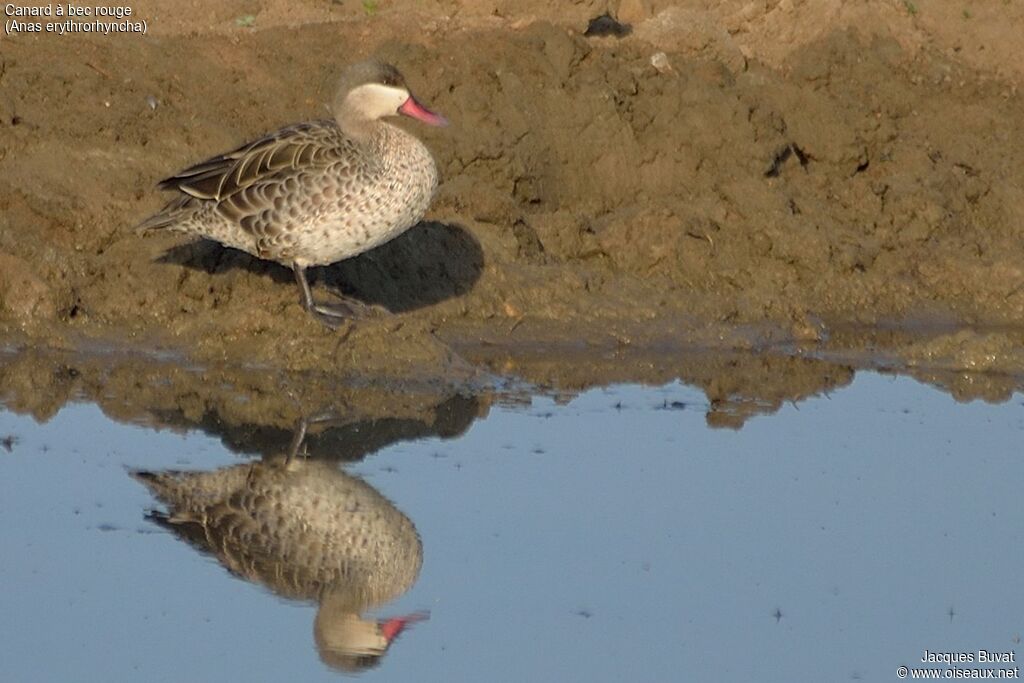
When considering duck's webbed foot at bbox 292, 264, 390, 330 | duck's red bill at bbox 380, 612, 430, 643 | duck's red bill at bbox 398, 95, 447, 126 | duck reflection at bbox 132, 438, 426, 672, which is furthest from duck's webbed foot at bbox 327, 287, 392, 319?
duck's red bill at bbox 380, 612, 430, 643

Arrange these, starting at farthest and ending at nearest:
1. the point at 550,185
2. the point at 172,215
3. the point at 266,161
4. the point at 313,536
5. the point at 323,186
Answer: the point at 550,185 < the point at 172,215 < the point at 266,161 < the point at 323,186 < the point at 313,536

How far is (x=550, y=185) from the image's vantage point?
11.9 metres

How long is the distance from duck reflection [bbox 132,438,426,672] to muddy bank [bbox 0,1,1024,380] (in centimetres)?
170

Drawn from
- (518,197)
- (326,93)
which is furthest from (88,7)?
(518,197)

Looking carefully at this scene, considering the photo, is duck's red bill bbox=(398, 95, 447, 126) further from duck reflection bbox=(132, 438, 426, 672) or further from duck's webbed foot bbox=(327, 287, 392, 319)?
duck reflection bbox=(132, 438, 426, 672)

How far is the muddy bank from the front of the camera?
394 inches

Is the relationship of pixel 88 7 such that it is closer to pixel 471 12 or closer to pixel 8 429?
pixel 471 12

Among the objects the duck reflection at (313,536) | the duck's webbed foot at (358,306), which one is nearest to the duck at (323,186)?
the duck's webbed foot at (358,306)

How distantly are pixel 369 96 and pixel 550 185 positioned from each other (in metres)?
2.62

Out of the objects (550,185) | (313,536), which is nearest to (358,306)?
(550,185)

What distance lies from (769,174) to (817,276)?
111 cm

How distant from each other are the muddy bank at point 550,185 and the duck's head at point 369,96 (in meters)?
1.02

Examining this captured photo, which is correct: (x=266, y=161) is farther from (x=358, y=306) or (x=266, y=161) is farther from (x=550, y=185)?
(x=550, y=185)

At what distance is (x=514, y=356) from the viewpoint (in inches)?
396
